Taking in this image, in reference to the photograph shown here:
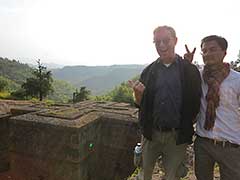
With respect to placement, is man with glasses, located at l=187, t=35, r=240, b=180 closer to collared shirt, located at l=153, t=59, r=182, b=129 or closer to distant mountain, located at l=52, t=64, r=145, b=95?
collared shirt, located at l=153, t=59, r=182, b=129

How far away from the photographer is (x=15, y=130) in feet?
15.0

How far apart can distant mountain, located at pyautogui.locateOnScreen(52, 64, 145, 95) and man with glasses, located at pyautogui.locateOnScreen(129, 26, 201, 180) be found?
4259 inches

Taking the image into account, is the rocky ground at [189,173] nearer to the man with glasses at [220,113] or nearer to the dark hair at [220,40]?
the man with glasses at [220,113]

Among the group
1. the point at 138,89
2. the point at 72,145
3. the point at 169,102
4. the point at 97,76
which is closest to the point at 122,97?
the point at 72,145

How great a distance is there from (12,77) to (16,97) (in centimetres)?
5421

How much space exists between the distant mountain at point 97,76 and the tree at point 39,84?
8426 centimetres

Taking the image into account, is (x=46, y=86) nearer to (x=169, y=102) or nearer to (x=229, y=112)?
(x=169, y=102)

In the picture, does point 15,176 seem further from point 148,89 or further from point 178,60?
point 178,60

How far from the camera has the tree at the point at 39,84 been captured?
25672mm

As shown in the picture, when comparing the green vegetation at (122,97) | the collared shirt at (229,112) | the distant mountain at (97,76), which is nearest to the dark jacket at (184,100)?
the collared shirt at (229,112)

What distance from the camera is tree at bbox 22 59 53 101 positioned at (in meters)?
25.7

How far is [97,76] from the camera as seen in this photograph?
155 metres

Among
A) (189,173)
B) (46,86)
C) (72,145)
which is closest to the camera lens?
(189,173)

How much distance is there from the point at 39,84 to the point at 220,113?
25.9m
